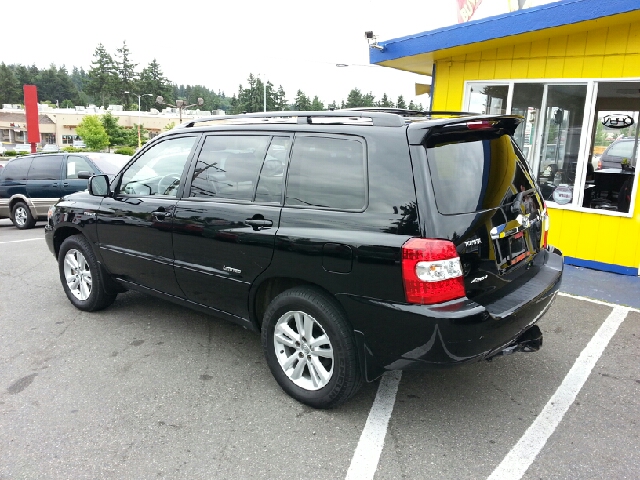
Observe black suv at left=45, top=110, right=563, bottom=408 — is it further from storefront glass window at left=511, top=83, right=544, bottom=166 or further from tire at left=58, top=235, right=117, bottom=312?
storefront glass window at left=511, top=83, right=544, bottom=166

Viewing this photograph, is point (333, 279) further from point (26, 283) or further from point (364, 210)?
point (26, 283)

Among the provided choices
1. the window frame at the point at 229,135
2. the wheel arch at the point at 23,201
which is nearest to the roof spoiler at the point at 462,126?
the window frame at the point at 229,135

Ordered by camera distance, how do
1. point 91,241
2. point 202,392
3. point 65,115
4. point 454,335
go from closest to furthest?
1. point 454,335
2. point 202,392
3. point 91,241
4. point 65,115

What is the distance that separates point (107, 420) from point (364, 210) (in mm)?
2043

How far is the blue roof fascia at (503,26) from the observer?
5.54 meters

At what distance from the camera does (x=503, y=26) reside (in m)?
6.34

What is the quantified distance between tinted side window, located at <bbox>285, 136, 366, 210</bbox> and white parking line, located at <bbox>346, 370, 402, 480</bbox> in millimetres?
1331

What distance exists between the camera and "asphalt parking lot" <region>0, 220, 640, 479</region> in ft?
8.64

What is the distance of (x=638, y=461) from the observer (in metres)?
2.65

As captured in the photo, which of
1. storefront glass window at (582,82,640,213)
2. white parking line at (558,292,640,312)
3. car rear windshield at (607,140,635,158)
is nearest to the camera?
white parking line at (558,292,640,312)

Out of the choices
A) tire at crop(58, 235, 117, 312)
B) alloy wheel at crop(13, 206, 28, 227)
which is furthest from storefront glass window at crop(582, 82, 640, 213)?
alloy wheel at crop(13, 206, 28, 227)

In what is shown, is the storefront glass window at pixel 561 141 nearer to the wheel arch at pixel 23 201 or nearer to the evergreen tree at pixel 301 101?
the wheel arch at pixel 23 201

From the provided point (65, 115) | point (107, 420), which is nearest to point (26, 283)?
point (107, 420)

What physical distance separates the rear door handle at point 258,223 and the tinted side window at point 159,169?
93cm
